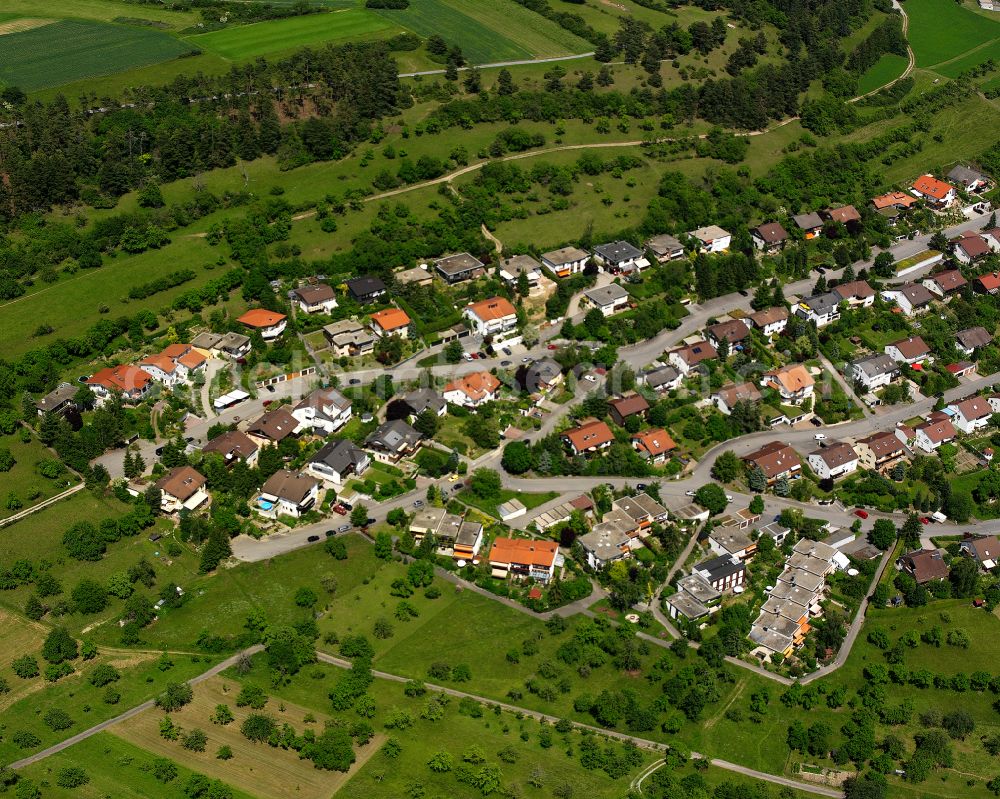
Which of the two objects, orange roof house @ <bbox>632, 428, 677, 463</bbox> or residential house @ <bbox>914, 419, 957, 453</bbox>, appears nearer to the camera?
orange roof house @ <bbox>632, 428, 677, 463</bbox>

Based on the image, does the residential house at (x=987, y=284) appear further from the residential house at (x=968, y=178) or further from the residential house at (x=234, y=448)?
the residential house at (x=234, y=448)

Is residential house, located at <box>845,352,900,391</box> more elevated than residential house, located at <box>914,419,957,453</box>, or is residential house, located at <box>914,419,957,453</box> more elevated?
residential house, located at <box>845,352,900,391</box>

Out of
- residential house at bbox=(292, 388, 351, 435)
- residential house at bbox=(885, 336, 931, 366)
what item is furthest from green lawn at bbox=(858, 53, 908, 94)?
residential house at bbox=(292, 388, 351, 435)

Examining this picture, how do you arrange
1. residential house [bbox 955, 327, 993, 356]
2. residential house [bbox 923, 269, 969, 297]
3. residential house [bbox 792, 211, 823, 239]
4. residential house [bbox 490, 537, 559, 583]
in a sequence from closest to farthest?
residential house [bbox 490, 537, 559, 583] → residential house [bbox 955, 327, 993, 356] → residential house [bbox 923, 269, 969, 297] → residential house [bbox 792, 211, 823, 239]

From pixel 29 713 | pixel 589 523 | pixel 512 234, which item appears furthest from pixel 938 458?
pixel 29 713

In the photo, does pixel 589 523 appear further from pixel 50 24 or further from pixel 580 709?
pixel 50 24

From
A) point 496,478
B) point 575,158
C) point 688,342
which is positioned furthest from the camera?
point 575,158

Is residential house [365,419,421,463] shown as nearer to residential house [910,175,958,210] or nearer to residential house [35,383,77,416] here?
residential house [35,383,77,416]
